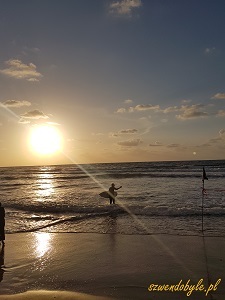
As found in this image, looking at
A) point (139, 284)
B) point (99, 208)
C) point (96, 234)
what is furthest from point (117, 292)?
point (99, 208)

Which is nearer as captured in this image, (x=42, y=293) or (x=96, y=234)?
(x=42, y=293)

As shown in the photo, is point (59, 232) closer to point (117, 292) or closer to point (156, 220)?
point (156, 220)

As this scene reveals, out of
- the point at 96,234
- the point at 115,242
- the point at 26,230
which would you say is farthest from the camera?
the point at 26,230

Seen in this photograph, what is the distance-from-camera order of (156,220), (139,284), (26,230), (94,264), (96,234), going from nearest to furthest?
(139,284) → (94,264) → (96,234) → (26,230) → (156,220)

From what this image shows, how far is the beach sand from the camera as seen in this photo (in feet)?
23.3

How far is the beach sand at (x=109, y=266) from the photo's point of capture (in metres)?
7.09

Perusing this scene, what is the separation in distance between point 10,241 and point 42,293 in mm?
5789

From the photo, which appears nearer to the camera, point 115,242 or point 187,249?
point 187,249

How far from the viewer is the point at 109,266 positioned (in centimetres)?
883

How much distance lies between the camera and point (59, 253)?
10242 millimetres

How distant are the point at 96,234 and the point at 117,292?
19.9 feet

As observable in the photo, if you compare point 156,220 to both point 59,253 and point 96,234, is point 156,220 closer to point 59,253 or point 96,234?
point 96,234

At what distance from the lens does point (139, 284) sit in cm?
747

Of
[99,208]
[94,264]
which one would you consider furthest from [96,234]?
[99,208]
